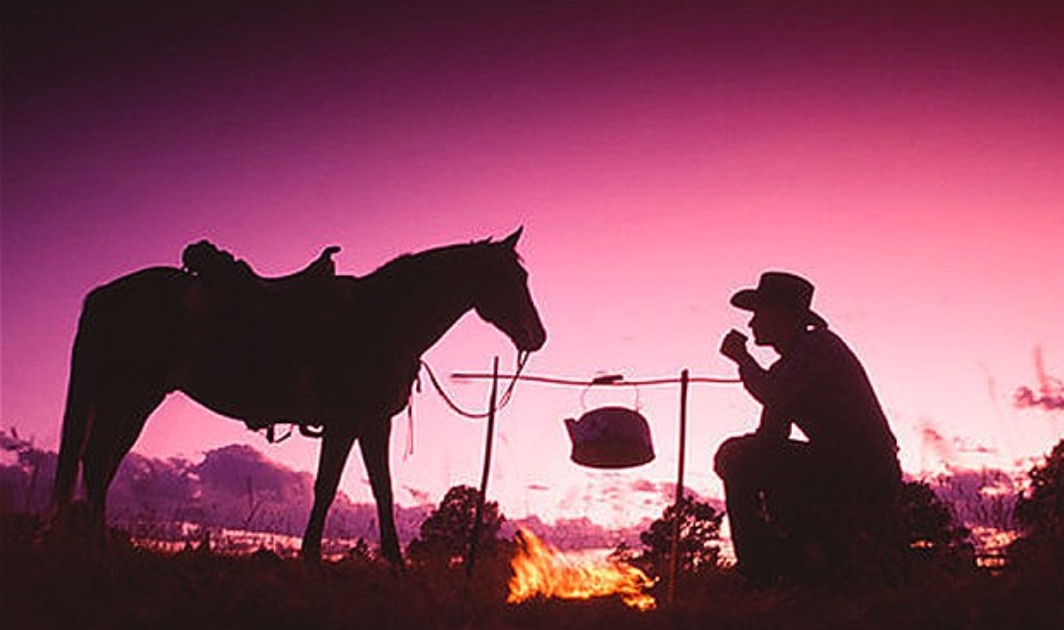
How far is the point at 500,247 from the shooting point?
832 centimetres

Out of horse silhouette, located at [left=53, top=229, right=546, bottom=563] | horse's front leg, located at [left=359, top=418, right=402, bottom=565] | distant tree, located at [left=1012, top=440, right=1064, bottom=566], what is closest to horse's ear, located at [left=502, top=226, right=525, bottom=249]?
horse silhouette, located at [left=53, top=229, right=546, bottom=563]

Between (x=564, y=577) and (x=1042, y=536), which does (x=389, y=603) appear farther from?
(x=1042, y=536)

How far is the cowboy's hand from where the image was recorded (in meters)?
7.33

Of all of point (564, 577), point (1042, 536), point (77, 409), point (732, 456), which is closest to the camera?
point (1042, 536)

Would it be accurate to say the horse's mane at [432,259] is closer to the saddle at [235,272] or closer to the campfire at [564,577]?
the saddle at [235,272]

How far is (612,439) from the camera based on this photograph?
7.74 metres

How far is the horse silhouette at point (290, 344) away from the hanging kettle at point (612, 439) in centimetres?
93

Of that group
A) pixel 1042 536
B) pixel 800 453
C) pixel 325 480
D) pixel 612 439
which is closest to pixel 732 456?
pixel 800 453

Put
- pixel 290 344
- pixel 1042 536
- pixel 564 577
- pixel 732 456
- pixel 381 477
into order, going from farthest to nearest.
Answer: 1. pixel 564 577
2. pixel 290 344
3. pixel 381 477
4. pixel 732 456
5. pixel 1042 536

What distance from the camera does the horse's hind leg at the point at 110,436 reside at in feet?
25.0

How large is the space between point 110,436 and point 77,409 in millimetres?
372

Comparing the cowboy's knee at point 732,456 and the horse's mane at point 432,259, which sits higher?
the horse's mane at point 432,259

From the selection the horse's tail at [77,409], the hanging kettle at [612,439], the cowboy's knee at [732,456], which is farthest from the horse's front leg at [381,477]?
the cowboy's knee at [732,456]

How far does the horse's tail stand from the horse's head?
3.52 m
